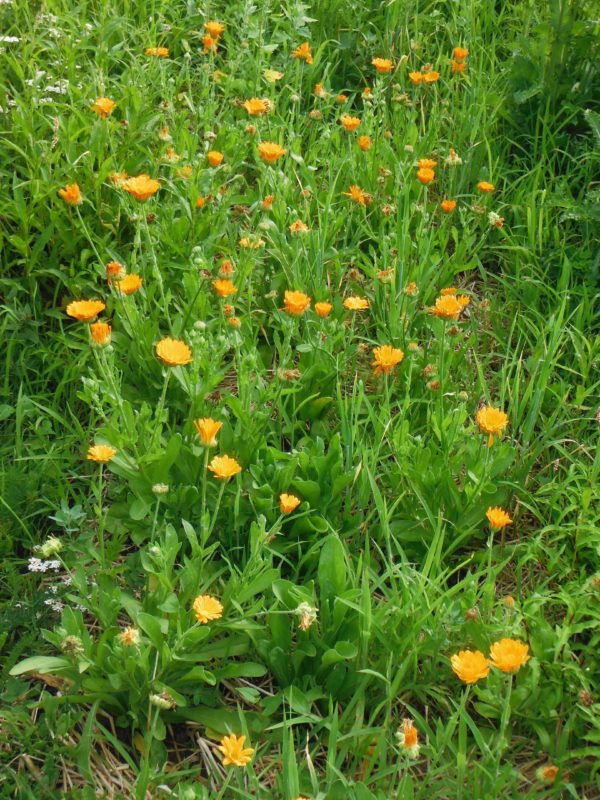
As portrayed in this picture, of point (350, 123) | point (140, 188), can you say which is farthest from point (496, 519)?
point (350, 123)

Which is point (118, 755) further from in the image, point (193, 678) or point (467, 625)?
point (467, 625)

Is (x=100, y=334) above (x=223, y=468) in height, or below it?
above

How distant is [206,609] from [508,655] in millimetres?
564

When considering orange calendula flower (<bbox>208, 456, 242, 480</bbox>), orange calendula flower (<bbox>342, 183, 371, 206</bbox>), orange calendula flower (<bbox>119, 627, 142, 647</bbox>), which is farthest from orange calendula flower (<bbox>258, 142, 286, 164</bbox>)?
orange calendula flower (<bbox>119, 627, 142, 647</bbox>)

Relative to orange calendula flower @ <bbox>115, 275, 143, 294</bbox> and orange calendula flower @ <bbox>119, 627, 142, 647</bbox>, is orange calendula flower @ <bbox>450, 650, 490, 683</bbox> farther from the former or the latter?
orange calendula flower @ <bbox>115, 275, 143, 294</bbox>

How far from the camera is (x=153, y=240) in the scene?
2.40 m

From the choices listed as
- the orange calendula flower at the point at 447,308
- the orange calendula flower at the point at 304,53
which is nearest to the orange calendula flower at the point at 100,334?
the orange calendula flower at the point at 447,308

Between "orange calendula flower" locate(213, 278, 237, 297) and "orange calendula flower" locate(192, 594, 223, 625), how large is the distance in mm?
869

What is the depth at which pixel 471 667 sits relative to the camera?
163 cm

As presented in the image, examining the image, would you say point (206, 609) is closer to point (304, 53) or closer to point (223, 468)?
point (223, 468)

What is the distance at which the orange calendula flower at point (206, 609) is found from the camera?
1666mm

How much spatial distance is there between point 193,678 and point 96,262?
137 cm

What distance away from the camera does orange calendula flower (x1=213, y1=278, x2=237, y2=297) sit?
228 centimetres

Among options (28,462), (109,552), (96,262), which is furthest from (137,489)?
(96,262)
